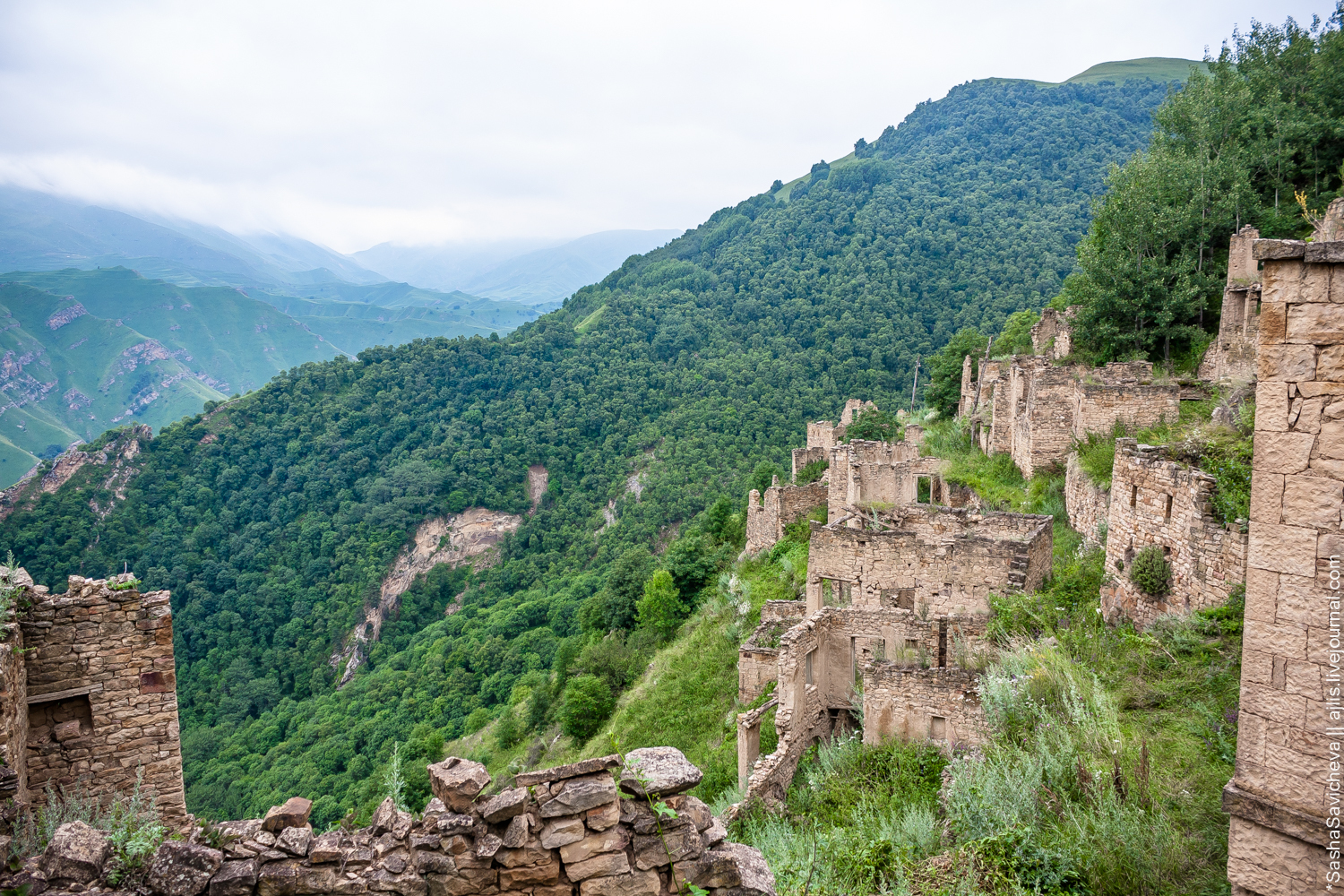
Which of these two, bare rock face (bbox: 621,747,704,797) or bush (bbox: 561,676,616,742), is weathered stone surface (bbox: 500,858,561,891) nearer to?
bare rock face (bbox: 621,747,704,797)

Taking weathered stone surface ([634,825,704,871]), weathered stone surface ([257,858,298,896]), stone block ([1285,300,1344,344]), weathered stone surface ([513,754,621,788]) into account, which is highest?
stone block ([1285,300,1344,344])

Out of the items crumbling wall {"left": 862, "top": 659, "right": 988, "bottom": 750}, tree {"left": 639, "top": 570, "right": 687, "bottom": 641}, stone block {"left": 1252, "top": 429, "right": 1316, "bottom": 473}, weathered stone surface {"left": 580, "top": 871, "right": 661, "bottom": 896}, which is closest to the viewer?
stone block {"left": 1252, "top": 429, "right": 1316, "bottom": 473}

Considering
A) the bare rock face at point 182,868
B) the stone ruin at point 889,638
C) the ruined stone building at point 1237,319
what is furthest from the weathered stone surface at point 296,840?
the ruined stone building at point 1237,319

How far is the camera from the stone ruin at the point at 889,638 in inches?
357

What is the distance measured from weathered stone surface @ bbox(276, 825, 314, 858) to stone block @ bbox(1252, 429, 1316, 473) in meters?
5.93

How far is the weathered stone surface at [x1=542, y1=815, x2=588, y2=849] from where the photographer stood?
4.00 metres

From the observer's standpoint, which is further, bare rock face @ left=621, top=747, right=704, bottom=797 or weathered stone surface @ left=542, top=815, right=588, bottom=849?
bare rock face @ left=621, top=747, right=704, bottom=797

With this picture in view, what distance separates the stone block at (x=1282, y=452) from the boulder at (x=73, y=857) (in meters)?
6.87

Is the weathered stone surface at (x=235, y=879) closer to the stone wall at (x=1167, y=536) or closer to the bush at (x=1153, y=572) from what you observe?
the stone wall at (x=1167, y=536)

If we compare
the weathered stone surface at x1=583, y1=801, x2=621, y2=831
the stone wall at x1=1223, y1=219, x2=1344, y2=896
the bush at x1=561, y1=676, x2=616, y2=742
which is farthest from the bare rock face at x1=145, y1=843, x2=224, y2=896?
the bush at x1=561, y1=676, x2=616, y2=742

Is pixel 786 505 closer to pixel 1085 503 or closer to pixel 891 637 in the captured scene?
pixel 1085 503


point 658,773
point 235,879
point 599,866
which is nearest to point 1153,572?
point 658,773

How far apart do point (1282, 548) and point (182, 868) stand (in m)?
6.58

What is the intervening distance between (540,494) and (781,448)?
30.2 metres
